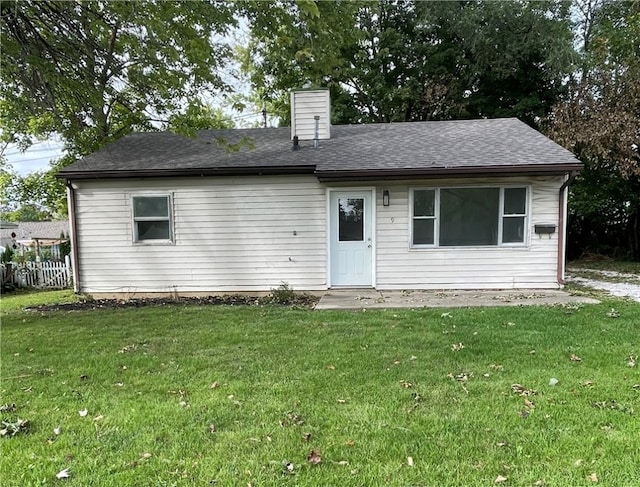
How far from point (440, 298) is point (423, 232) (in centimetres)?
154

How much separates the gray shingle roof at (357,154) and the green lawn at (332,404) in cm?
346

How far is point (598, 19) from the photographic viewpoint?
16.2 metres

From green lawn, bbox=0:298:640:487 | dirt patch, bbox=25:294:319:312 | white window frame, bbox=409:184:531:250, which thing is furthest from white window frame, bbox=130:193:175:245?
white window frame, bbox=409:184:531:250

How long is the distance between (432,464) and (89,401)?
2.71 meters

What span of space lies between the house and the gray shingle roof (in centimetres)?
4

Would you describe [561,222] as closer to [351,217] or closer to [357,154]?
[351,217]

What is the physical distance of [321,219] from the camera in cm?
866

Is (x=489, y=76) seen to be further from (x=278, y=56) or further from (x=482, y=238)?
(x=278, y=56)

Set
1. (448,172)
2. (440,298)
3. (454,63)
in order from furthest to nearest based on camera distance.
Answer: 1. (454,63)
2. (448,172)
3. (440,298)

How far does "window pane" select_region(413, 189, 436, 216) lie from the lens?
8430 mm

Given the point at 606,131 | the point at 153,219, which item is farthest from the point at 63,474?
the point at 606,131

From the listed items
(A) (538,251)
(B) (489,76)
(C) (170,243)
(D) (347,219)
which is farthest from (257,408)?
(B) (489,76)

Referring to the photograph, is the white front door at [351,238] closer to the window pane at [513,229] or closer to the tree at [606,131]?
the window pane at [513,229]

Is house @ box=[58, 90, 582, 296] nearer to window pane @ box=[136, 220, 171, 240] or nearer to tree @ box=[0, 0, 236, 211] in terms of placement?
window pane @ box=[136, 220, 171, 240]
